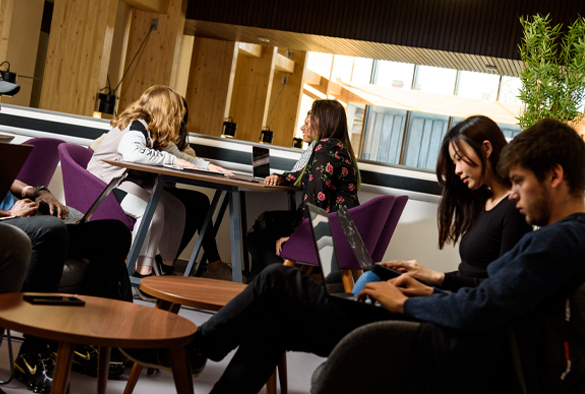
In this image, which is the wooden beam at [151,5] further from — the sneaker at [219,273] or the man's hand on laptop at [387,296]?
the man's hand on laptop at [387,296]

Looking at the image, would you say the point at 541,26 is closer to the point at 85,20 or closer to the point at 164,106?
the point at 164,106

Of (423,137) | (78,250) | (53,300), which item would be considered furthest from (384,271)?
(423,137)

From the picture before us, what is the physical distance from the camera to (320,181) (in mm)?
3354

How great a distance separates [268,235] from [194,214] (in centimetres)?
68

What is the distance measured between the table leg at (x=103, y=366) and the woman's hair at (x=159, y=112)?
211 centimetres

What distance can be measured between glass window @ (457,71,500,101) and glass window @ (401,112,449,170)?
1.22 metres

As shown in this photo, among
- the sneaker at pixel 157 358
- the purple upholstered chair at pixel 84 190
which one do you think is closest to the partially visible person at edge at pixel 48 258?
the sneaker at pixel 157 358

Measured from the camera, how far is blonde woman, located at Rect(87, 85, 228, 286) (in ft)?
11.4

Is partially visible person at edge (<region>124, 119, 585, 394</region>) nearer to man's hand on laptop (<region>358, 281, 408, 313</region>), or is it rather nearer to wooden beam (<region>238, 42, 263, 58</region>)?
man's hand on laptop (<region>358, 281, 408, 313</region>)

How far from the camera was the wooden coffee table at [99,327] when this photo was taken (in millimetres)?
1320

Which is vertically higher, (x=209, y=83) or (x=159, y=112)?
(x=209, y=83)

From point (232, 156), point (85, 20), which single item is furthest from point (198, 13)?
point (232, 156)

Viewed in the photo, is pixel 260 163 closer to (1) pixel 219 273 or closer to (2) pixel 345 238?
(1) pixel 219 273

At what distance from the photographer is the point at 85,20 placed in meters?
6.91
